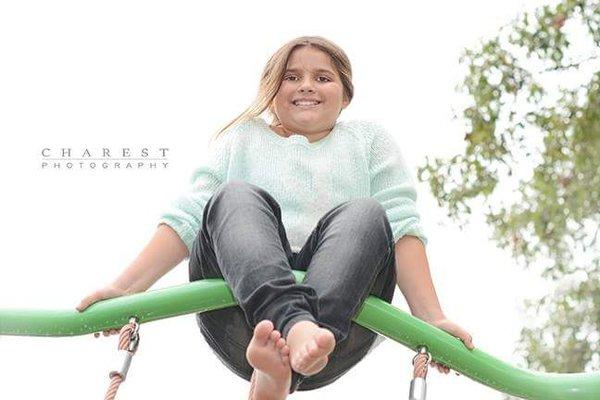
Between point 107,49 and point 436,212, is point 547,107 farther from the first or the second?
point 107,49

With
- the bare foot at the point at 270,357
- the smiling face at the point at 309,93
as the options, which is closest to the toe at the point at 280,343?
the bare foot at the point at 270,357

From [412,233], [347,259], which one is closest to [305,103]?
[412,233]

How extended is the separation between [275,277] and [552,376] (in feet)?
1.13

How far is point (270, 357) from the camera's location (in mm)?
914

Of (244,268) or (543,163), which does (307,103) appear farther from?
(543,163)

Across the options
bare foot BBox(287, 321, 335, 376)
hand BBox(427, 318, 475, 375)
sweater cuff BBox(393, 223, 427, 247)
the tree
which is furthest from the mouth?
the tree

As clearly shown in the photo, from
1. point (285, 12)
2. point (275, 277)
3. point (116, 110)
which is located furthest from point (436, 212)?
point (275, 277)

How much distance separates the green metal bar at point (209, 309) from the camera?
1030mm

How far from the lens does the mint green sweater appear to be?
3.82ft

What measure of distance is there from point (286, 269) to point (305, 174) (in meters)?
0.28

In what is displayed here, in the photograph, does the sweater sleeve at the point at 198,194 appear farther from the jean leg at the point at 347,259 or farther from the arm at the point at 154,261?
the jean leg at the point at 347,259

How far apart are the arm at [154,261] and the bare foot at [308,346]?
26 centimetres

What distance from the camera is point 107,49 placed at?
2.13 m

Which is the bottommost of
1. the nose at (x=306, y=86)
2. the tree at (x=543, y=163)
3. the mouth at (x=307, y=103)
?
the tree at (x=543, y=163)
